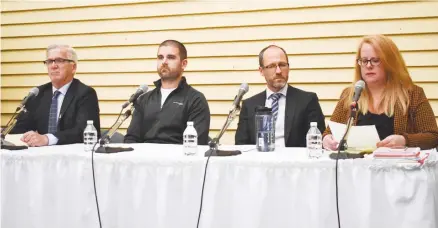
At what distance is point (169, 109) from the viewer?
3.90 metres

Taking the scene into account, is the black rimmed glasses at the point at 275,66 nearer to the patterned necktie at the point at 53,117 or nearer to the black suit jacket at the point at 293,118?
the black suit jacket at the point at 293,118

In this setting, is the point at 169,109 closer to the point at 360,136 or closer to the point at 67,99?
the point at 67,99

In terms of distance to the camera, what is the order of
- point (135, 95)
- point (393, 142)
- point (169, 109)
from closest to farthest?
point (393, 142)
point (135, 95)
point (169, 109)

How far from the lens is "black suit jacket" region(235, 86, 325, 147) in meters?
3.61

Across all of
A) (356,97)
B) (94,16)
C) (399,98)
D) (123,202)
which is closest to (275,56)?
(399,98)

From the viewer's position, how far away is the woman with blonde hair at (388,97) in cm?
307

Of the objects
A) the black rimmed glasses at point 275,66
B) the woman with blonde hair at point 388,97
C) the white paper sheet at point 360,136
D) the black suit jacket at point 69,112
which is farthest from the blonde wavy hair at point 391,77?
the black suit jacket at point 69,112

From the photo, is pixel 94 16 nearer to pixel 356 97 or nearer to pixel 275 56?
pixel 275 56

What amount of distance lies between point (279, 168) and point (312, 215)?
249mm

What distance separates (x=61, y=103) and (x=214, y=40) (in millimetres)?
1512

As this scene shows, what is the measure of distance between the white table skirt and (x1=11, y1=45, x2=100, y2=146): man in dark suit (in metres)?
0.82

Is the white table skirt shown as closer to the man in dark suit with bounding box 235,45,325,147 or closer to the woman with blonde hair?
the woman with blonde hair

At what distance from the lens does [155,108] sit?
3.94 meters

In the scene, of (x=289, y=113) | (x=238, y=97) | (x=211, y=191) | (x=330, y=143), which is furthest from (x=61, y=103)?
(x=330, y=143)
